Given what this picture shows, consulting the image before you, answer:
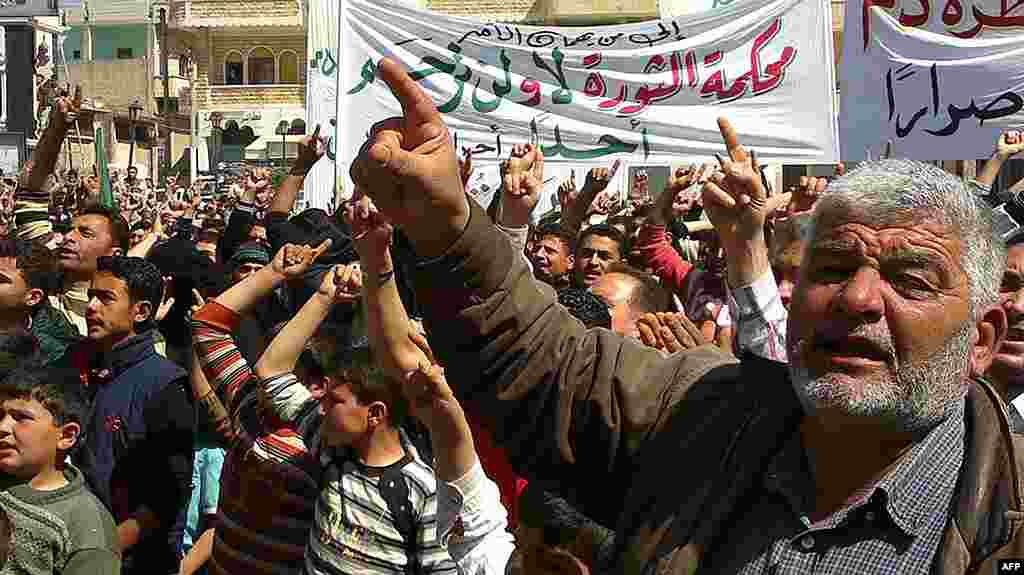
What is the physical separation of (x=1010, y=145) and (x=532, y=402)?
14.2 feet

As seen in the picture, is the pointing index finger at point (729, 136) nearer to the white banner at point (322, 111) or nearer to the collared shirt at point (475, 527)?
the collared shirt at point (475, 527)

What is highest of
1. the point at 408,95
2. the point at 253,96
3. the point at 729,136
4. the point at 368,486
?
the point at 408,95

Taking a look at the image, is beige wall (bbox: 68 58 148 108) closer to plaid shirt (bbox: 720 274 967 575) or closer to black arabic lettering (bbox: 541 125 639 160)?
black arabic lettering (bbox: 541 125 639 160)

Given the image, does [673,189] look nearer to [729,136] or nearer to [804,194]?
[804,194]

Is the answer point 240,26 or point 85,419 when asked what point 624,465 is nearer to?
point 85,419

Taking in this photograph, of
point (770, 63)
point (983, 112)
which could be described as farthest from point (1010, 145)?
point (770, 63)

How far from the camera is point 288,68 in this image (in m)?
63.5

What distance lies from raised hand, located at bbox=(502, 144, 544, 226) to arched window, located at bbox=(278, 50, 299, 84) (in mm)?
60128

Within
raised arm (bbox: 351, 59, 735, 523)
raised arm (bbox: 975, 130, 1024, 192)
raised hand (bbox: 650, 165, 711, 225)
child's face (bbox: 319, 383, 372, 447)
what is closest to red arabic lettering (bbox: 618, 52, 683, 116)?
raised hand (bbox: 650, 165, 711, 225)

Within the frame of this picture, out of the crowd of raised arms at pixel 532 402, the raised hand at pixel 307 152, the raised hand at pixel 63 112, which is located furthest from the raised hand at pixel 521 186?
the raised hand at pixel 63 112

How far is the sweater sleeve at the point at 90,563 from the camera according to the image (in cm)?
373

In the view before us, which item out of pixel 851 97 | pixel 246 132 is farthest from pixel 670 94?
pixel 246 132

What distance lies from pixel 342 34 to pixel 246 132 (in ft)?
160

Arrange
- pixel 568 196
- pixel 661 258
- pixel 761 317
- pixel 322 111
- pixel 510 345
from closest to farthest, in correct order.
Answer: pixel 510 345 → pixel 761 317 → pixel 661 258 → pixel 568 196 → pixel 322 111
